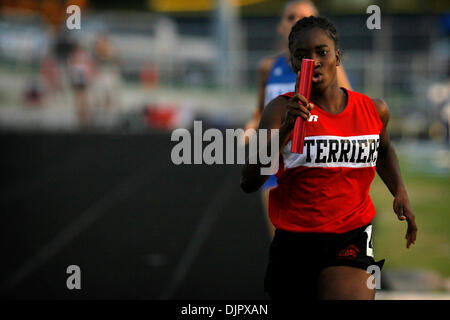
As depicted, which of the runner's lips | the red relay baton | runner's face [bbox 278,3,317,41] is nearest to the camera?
the red relay baton

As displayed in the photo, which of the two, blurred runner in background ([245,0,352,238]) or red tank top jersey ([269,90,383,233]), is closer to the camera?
Answer: red tank top jersey ([269,90,383,233])

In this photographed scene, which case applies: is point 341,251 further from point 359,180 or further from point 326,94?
point 326,94

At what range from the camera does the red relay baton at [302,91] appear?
99.0 inches

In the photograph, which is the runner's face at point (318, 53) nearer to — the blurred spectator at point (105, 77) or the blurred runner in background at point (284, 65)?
the blurred runner in background at point (284, 65)

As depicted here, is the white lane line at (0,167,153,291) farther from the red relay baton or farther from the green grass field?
the red relay baton

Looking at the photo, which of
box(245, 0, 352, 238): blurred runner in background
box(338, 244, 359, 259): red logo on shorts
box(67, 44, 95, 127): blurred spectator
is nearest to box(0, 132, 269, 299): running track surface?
box(245, 0, 352, 238): blurred runner in background

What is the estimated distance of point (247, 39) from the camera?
2620 cm

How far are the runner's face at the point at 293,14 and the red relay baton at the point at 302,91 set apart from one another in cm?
198

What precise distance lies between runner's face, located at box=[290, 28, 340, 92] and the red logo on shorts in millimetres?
654

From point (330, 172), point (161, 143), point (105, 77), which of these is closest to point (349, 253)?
point (330, 172)

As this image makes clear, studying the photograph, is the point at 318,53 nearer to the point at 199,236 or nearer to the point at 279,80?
the point at 279,80

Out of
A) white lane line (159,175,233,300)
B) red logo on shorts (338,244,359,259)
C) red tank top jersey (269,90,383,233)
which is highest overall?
red tank top jersey (269,90,383,233)

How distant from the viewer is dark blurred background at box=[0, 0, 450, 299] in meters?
6.14
